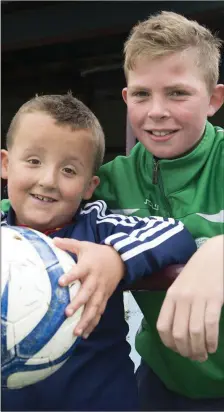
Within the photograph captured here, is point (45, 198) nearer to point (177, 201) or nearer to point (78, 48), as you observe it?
point (177, 201)

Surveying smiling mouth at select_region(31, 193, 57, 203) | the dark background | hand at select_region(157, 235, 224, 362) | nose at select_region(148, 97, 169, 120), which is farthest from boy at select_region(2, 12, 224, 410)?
the dark background

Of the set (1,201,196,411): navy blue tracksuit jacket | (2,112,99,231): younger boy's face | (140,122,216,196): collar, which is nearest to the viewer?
(1,201,196,411): navy blue tracksuit jacket

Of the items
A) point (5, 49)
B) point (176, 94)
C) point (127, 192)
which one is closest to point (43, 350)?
point (127, 192)

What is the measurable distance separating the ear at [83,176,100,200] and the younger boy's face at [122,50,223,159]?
0.53 ft

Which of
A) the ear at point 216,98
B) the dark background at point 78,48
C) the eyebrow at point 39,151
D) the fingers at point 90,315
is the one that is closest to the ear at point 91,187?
the eyebrow at point 39,151

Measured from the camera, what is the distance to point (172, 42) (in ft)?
5.06

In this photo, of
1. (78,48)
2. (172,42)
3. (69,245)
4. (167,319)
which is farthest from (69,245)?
(78,48)

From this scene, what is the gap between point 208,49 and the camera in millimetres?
1637

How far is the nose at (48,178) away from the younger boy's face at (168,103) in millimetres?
286

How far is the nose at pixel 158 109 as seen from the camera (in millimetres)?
1496

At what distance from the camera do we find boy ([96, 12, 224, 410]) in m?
1.51

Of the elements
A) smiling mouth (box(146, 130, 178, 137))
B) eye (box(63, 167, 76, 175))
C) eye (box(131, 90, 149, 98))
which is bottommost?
eye (box(63, 167, 76, 175))

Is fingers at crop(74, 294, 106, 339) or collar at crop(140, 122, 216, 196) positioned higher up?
collar at crop(140, 122, 216, 196)

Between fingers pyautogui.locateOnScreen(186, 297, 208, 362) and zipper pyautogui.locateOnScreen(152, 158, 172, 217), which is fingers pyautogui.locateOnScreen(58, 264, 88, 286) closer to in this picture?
fingers pyautogui.locateOnScreen(186, 297, 208, 362)
